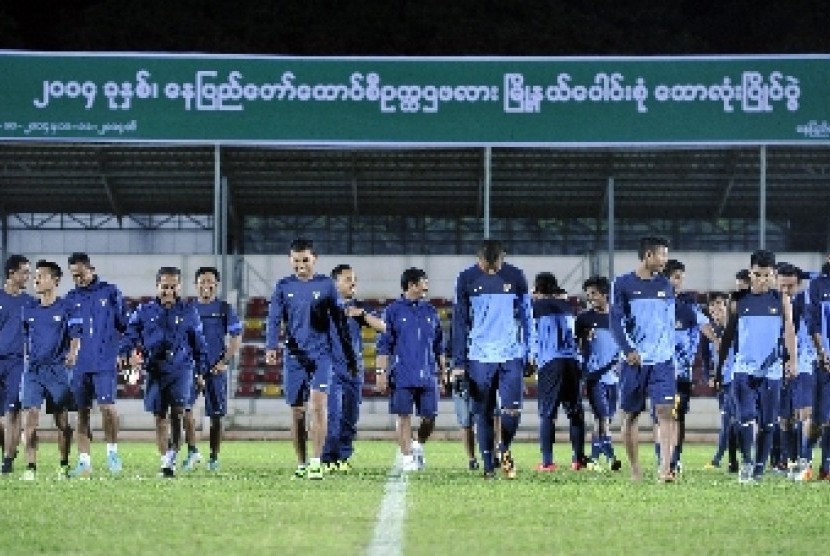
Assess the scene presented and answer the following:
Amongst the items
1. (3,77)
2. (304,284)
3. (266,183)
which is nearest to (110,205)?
(266,183)

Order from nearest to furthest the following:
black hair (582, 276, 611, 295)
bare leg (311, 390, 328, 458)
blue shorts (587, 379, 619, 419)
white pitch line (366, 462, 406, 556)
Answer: white pitch line (366, 462, 406, 556), bare leg (311, 390, 328, 458), black hair (582, 276, 611, 295), blue shorts (587, 379, 619, 419)

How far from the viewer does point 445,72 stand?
34094mm

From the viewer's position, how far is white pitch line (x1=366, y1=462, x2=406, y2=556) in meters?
10.1

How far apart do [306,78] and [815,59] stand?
9.01m

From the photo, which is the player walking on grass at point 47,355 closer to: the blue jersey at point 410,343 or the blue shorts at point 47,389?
the blue shorts at point 47,389

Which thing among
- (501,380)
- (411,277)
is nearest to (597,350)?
(411,277)

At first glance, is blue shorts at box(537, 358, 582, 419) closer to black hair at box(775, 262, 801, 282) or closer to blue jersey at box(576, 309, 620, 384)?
blue jersey at box(576, 309, 620, 384)

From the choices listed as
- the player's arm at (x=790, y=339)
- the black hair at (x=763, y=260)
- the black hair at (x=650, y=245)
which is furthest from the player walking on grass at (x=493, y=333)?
the player's arm at (x=790, y=339)

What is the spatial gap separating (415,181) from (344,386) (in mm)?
18649

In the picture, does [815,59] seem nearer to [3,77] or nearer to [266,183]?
[266,183]

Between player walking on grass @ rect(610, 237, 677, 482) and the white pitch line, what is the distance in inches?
92.5

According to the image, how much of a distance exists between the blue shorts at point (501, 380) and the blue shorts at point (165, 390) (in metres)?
3.21

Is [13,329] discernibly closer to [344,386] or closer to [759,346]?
[344,386]

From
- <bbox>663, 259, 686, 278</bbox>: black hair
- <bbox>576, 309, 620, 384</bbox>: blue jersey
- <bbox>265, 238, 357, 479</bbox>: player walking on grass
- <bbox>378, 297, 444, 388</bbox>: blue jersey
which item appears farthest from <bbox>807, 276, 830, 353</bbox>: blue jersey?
<bbox>265, 238, 357, 479</bbox>: player walking on grass
